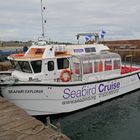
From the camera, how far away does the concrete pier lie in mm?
7414

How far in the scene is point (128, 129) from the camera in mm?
12500

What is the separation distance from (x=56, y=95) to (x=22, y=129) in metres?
5.22

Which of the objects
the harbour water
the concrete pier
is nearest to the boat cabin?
the harbour water

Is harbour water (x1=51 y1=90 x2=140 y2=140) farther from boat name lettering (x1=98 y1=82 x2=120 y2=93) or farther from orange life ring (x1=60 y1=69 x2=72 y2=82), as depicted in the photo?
orange life ring (x1=60 y1=69 x2=72 y2=82)

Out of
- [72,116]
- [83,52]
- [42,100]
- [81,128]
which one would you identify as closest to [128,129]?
[81,128]

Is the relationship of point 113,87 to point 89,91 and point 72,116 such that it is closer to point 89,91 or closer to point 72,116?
point 89,91

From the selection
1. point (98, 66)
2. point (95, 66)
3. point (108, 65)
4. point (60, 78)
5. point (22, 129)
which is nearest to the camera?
point (22, 129)

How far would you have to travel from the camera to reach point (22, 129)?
8.00 m

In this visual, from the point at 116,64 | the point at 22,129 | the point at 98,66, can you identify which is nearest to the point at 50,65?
the point at 98,66

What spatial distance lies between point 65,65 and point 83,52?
65.7 inches

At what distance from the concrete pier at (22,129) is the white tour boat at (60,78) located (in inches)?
113

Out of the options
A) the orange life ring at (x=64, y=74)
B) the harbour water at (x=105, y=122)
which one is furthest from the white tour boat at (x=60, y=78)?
the harbour water at (x=105, y=122)

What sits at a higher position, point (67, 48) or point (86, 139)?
point (67, 48)

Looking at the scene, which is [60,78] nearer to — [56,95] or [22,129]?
[56,95]
